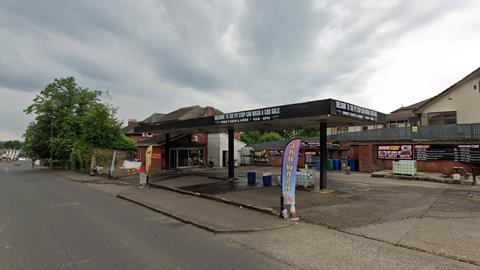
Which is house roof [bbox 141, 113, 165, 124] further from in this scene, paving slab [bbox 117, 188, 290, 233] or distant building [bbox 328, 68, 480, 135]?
distant building [bbox 328, 68, 480, 135]

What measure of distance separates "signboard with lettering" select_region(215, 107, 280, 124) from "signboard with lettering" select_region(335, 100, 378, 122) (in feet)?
9.18

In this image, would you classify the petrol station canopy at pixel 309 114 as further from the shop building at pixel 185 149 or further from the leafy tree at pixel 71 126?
the leafy tree at pixel 71 126

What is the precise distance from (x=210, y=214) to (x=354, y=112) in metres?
7.87

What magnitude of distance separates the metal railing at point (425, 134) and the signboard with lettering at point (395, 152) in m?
0.67

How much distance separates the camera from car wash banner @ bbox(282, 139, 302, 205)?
880 centimetres

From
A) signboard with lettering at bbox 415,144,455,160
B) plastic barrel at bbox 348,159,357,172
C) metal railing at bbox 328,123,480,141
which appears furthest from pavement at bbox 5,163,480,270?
plastic barrel at bbox 348,159,357,172

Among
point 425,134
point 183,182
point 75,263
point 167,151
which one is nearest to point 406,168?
point 425,134

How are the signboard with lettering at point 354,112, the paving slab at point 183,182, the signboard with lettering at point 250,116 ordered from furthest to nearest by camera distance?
the paving slab at point 183,182, the signboard with lettering at point 250,116, the signboard with lettering at point 354,112

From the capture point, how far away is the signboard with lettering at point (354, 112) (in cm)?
1154

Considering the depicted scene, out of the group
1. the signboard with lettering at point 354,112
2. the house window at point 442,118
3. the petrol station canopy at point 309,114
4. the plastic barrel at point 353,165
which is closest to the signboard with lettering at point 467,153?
the plastic barrel at point 353,165

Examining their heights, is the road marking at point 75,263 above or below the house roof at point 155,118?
below

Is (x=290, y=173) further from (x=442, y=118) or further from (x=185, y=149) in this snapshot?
(x=442, y=118)

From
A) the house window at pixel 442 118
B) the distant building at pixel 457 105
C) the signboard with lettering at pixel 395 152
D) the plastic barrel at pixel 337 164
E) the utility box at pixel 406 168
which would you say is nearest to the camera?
the utility box at pixel 406 168

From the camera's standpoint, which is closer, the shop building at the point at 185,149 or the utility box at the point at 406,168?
the utility box at the point at 406,168
